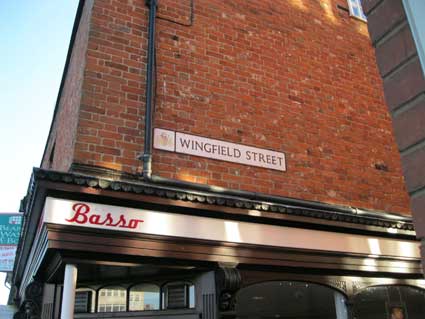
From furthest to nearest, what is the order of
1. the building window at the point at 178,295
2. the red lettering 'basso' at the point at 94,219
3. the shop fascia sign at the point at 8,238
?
the shop fascia sign at the point at 8,238 → the building window at the point at 178,295 → the red lettering 'basso' at the point at 94,219

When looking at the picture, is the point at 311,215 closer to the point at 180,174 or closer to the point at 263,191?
the point at 263,191

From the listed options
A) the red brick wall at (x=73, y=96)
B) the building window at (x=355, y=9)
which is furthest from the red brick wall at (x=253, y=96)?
the building window at (x=355, y=9)

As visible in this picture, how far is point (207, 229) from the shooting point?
4934 mm

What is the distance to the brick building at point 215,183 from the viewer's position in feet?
15.1

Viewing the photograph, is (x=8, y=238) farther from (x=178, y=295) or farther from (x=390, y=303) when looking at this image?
(x=390, y=303)

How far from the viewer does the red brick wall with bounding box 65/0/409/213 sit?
217 inches

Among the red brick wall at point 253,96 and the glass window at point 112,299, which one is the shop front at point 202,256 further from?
the red brick wall at point 253,96

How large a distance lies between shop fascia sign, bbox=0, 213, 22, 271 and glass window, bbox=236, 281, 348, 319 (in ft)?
40.7

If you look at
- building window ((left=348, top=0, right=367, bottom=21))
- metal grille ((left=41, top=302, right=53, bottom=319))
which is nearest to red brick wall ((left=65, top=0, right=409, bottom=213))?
building window ((left=348, top=0, right=367, bottom=21))

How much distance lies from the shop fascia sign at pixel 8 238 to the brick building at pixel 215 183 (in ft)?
34.6

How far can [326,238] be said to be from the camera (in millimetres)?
5668

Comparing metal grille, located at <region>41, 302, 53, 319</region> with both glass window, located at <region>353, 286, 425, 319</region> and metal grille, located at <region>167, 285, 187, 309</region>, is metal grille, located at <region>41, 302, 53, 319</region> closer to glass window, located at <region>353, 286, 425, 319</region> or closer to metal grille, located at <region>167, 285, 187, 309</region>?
metal grille, located at <region>167, 285, 187, 309</region>

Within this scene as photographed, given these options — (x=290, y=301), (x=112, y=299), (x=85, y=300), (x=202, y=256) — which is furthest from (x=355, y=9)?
(x=85, y=300)

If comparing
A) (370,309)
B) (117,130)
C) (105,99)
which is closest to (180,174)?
(117,130)
